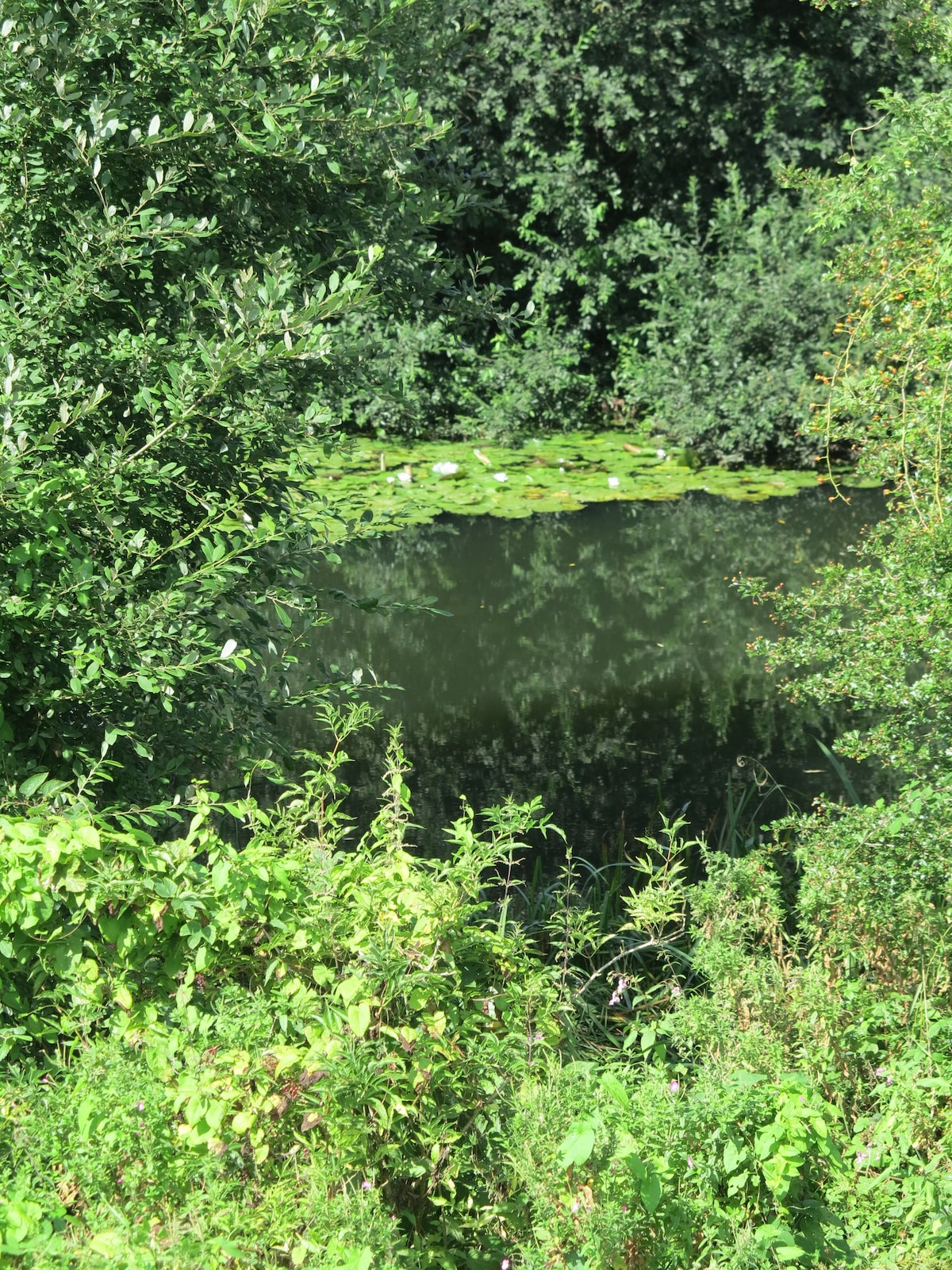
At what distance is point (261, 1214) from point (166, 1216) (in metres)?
0.17

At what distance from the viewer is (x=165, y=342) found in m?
3.15

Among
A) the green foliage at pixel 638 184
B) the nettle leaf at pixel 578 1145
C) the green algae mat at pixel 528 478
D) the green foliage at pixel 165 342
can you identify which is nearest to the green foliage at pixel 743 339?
the green foliage at pixel 638 184

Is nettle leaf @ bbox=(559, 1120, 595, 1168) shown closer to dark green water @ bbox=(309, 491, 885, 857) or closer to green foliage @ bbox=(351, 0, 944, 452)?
dark green water @ bbox=(309, 491, 885, 857)

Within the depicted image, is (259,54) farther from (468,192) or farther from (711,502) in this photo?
(711,502)

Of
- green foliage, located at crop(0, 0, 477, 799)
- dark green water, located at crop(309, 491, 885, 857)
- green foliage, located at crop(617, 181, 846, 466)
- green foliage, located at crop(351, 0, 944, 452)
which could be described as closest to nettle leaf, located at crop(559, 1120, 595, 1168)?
green foliage, located at crop(0, 0, 477, 799)

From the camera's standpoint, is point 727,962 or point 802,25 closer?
point 727,962

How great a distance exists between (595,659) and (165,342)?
15.4 ft

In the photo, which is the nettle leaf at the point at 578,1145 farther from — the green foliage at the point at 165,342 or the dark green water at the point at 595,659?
the dark green water at the point at 595,659

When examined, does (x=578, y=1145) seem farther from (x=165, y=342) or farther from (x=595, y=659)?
(x=595, y=659)

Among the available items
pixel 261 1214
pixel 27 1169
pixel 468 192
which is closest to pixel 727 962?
pixel 261 1214

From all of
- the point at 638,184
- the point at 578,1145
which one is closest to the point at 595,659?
the point at 578,1145

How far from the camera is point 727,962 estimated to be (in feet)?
10.3

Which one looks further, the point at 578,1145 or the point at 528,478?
the point at 528,478

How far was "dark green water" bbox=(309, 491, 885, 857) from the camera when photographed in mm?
5840
